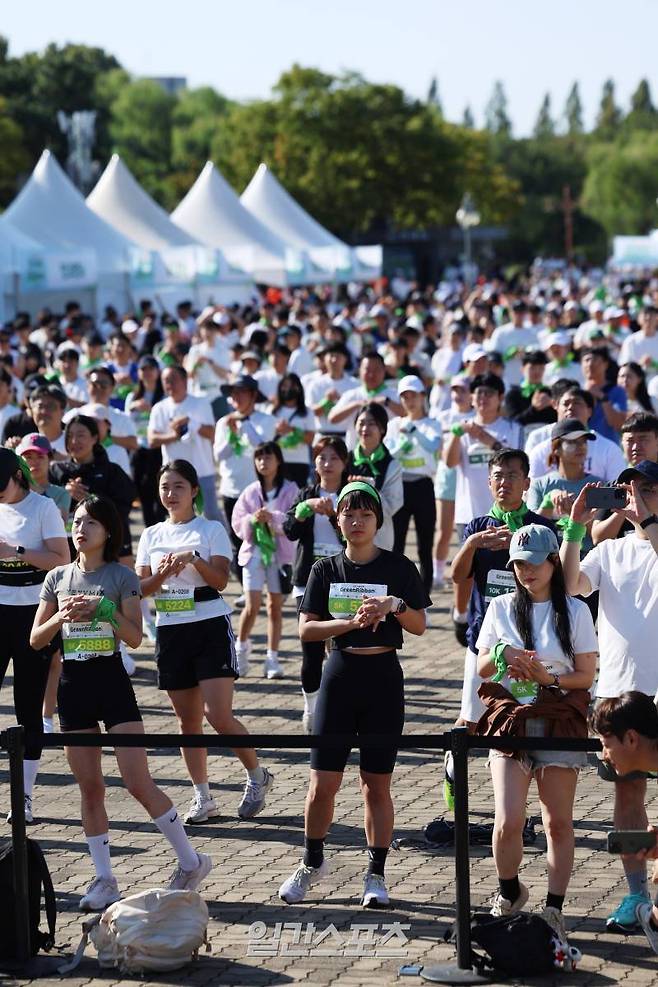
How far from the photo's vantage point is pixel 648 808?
817 centimetres

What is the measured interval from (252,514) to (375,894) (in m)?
4.41

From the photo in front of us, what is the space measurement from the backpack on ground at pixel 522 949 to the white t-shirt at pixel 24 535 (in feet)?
10.5

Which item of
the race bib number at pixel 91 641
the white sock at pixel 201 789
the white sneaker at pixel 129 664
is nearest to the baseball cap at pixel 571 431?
the white sock at pixel 201 789

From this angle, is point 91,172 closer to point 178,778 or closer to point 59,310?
point 59,310

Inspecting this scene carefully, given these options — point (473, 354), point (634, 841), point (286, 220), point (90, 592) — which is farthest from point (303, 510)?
point (286, 220)

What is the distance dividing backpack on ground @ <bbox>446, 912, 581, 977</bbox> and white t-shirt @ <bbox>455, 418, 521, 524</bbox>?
19.9 feet

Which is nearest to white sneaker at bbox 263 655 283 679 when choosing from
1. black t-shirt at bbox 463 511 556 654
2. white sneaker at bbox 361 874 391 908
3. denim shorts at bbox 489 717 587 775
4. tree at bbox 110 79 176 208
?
black t-shirt at bbox 463 511 556 654

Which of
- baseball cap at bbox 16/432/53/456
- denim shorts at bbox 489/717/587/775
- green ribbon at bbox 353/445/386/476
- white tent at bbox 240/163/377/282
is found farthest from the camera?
white tent at bbox 240/163/377/282

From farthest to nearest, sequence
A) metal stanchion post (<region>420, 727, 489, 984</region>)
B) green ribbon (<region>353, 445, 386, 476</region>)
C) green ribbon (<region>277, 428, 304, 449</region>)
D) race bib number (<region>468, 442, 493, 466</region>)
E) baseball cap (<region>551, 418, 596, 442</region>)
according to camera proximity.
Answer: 1. green ribbon (<region>277, 428, 304, 449</region>)
2. race bib number (<region>468, 442, 493, 466</region>)
3. green ribbon (<region>353, 445, 386, 476</region>)
4. baseball cap (<region>551, 418, 596, 442</region>)
5. metal stanchion post (<region>420, 727, 489, 984</region>)

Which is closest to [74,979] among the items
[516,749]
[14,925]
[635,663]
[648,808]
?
[14,925]

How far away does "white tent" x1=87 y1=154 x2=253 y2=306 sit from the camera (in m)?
39.7

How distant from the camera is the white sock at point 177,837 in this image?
709cm

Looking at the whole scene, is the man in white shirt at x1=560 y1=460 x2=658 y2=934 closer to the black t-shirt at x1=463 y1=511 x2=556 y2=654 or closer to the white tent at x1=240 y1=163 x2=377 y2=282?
the black t-shirt at x1=463 y1=511 x2=556 y2=654

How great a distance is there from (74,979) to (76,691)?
134 cm
